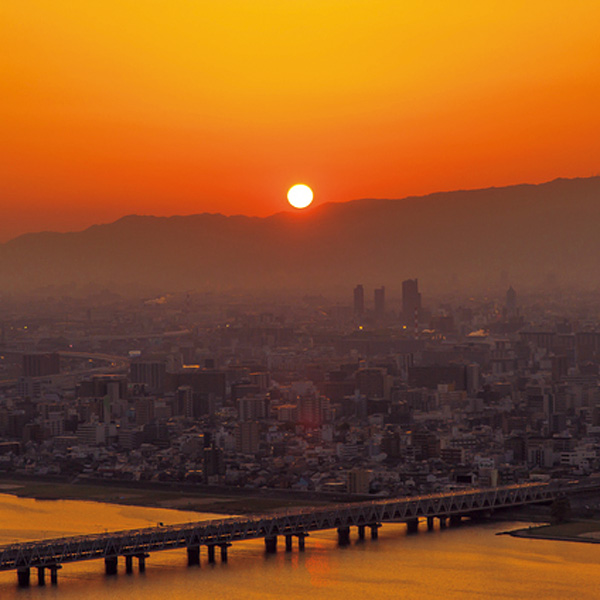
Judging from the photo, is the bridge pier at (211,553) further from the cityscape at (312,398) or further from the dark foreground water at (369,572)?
the cityscape at (312,398)

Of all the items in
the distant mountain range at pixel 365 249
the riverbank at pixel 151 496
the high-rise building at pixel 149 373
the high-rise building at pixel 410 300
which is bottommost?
the riverbank at pixel 151 496

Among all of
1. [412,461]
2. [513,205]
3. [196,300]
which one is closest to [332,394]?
[412,461]

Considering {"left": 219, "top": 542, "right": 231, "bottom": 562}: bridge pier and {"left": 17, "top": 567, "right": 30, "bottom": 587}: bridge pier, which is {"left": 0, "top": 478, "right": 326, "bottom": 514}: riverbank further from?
{"left": 17, "top": 567, "right": 30, "bottom": 587}: bridge pier

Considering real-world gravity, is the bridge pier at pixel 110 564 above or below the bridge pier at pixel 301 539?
below

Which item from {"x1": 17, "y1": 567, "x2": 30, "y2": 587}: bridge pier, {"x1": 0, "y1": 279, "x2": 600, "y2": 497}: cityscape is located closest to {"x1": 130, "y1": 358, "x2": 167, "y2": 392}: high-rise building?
{"x1": 0, "y1": 279, "x2": 600, "y2": 497}: cityscape

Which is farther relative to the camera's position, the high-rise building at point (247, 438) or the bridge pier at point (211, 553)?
the high-rise building at point (247, 438)

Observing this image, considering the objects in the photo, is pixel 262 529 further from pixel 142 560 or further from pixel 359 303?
pixel 359 303

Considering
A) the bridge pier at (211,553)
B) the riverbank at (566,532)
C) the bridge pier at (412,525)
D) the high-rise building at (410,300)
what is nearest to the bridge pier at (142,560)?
the bridge pier at (211,553)
